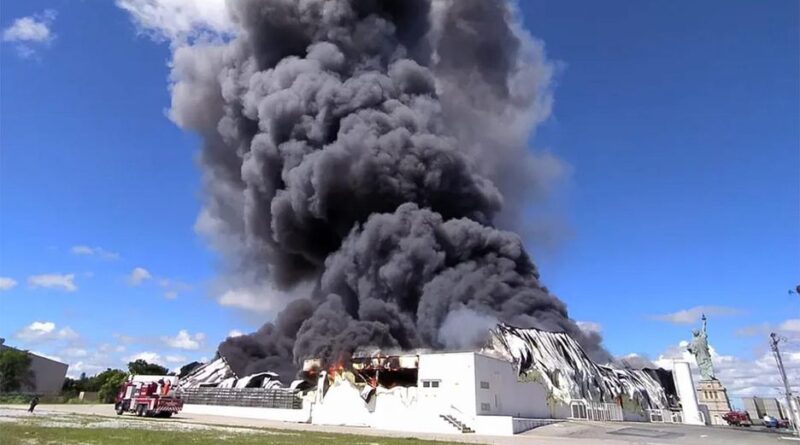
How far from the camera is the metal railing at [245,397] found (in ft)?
107

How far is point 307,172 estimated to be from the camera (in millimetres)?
45531

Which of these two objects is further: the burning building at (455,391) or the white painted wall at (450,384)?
the burning building at (455,391)

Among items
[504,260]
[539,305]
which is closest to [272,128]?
[504,260]

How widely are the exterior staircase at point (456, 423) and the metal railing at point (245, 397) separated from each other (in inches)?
402

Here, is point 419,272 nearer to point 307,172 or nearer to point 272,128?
point 307,172

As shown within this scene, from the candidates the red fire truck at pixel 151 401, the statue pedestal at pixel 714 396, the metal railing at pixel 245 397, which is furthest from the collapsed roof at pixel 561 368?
the red fire truck at pixel 151 401

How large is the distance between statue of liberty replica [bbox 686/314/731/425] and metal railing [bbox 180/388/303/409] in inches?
1731

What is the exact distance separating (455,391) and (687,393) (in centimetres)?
2433

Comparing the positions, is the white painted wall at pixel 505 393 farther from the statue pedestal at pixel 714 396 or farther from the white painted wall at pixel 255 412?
the statue pedestal at pixel 714 396

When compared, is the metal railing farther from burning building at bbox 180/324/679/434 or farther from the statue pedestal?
the statue pedestal

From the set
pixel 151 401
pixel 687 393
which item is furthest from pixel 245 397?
pixel 687 393

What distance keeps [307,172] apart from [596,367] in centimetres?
2870

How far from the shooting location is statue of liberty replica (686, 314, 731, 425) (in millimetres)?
57312

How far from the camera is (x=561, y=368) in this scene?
35.9m
